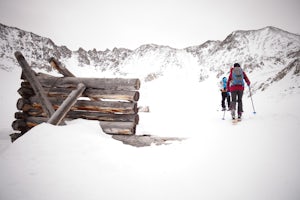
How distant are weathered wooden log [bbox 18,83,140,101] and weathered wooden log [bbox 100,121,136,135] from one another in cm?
72

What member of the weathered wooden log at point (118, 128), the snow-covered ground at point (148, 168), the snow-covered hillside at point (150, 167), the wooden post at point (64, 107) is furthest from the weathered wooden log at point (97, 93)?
the snow-covered ground at point (148, 168)

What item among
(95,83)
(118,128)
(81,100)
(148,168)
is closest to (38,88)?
(81,100)

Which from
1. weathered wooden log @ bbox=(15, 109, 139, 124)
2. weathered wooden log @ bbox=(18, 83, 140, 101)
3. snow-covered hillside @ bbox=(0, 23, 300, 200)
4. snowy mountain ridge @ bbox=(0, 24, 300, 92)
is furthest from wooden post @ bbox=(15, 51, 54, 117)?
snowy mountain ridge @ bbox=(0, 24, 300, 92)

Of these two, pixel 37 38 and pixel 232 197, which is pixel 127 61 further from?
pixel 232 197

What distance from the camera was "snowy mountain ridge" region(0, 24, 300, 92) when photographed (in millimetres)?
33031

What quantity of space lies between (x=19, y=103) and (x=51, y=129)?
2.75 meters

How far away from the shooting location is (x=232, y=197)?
6.99 ft

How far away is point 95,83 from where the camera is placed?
5094 mm

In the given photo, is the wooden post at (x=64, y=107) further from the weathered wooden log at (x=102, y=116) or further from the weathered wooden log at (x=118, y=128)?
the weathered wooden log at (x=118, y=128)

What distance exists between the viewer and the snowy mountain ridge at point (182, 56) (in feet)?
108

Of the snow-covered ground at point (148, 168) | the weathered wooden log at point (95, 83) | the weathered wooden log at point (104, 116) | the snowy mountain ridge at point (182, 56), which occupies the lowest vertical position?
the snow-covered ground at point (148, 168)

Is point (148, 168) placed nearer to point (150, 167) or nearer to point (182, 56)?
point (150, 167)

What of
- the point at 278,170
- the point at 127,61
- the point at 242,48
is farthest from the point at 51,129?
the point at 127,61

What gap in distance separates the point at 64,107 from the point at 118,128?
1477mm
